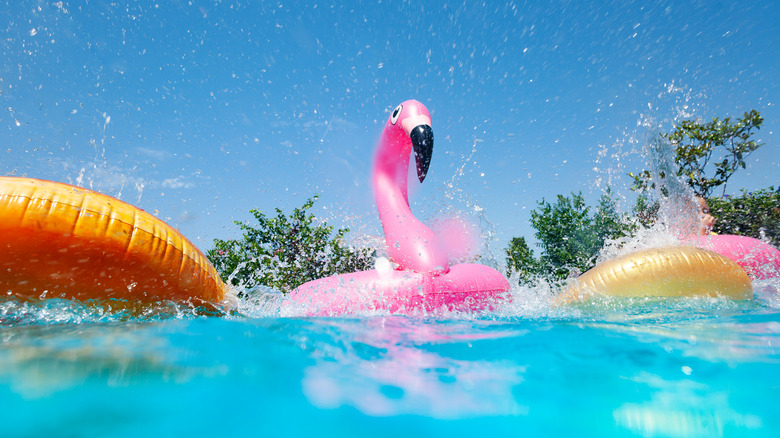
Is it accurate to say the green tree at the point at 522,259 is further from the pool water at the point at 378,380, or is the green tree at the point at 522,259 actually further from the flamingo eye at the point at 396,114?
the pool water at the point at 378,380

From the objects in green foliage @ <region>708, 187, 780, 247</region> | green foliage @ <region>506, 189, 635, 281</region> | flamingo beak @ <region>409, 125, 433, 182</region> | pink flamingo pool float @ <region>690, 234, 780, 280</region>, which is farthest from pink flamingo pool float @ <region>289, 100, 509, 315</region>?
green foliage @ <region>708, 187, 780, 247</region>

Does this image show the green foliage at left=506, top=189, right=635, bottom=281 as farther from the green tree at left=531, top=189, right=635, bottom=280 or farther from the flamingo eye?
the flamingo eye

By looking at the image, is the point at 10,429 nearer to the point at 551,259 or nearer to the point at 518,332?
the point at 518,332

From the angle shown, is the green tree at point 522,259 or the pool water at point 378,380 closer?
the pool water at point 378,380

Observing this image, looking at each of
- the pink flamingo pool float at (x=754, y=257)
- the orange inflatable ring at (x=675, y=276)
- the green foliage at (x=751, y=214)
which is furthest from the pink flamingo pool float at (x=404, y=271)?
the green foliage at (x=751, y=214)

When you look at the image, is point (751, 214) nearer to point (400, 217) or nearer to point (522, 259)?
point (522, 259)

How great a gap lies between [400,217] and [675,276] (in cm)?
A: 286

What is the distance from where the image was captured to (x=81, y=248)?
250 centimetres

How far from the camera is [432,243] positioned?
4.57 m

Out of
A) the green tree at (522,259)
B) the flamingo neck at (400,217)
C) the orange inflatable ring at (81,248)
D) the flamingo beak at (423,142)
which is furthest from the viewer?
the green tree at (522,259)

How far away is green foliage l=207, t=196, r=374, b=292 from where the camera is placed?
8820mm

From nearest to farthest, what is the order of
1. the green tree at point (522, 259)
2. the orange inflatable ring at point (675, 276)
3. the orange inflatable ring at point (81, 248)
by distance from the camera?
the orange inflatable ring at point (81, 248), the orange inflatable ring at point (675, 276), the green tree at point (522, 259)

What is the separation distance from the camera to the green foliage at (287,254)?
28.9 ft

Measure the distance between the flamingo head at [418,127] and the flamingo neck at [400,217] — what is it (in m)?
0.17
